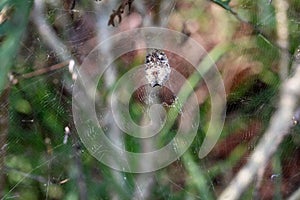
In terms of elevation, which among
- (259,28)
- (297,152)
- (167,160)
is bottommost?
(297,152)

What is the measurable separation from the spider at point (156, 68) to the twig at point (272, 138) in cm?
23

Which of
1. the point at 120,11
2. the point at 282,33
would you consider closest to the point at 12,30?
the point at 120,11

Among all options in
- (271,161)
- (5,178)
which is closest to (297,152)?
(271,161)

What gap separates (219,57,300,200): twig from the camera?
1.06 meters

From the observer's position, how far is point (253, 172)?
3.53 feet

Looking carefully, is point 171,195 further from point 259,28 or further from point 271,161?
point 259,28

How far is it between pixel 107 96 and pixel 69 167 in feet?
0.52

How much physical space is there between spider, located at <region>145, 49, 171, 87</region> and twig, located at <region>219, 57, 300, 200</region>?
0.77ft

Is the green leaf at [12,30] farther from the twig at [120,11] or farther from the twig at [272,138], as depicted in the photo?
the twig at [272,138]

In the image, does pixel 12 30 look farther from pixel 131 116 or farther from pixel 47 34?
pixel 131 116

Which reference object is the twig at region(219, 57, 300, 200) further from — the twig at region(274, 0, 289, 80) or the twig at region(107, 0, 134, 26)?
the twig at region(107, 0, 134, 26)

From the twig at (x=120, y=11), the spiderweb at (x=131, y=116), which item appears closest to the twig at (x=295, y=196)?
the spiderweb at (x=131, y=116)

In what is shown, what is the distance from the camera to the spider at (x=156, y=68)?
1.06m

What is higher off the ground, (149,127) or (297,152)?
(149,127)
